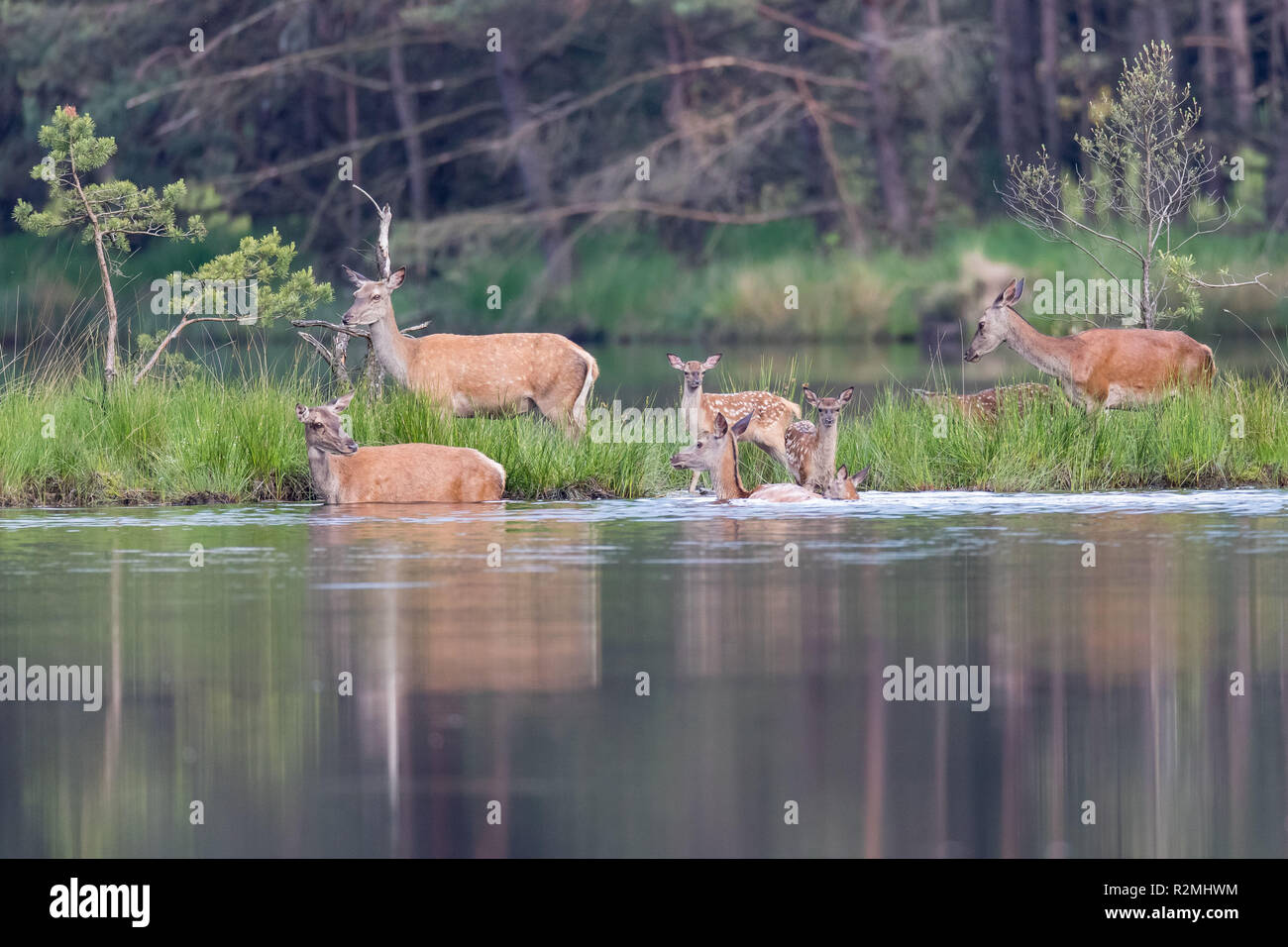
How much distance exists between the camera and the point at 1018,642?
952cm

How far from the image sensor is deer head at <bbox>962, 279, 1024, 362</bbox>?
1988 centimetres

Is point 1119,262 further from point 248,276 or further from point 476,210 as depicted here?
point 248,276

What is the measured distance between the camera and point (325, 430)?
51.3 ft

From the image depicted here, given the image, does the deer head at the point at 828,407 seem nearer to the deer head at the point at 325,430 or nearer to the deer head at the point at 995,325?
the deer head at the point at 325,430

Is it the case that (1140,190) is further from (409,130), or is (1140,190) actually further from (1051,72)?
(409,130)

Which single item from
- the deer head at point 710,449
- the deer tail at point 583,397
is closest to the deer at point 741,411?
the deer head at point 710,449

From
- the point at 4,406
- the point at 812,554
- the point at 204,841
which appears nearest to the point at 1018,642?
the point at 812,554

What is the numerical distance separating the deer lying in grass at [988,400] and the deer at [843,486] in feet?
6.33

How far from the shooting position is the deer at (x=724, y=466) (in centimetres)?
1598

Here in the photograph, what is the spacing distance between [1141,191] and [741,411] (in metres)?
18.9

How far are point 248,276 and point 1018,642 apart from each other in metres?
12.2

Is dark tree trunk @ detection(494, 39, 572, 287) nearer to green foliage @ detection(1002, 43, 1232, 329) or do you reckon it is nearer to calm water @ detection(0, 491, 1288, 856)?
green foliage @ detection(1002, 43, 1232, 329)

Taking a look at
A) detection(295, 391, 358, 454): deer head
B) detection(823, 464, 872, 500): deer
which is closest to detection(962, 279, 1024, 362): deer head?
detection(823, 464, 872, 500): deer

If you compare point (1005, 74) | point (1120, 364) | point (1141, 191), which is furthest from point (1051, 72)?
point (1120, 364)
